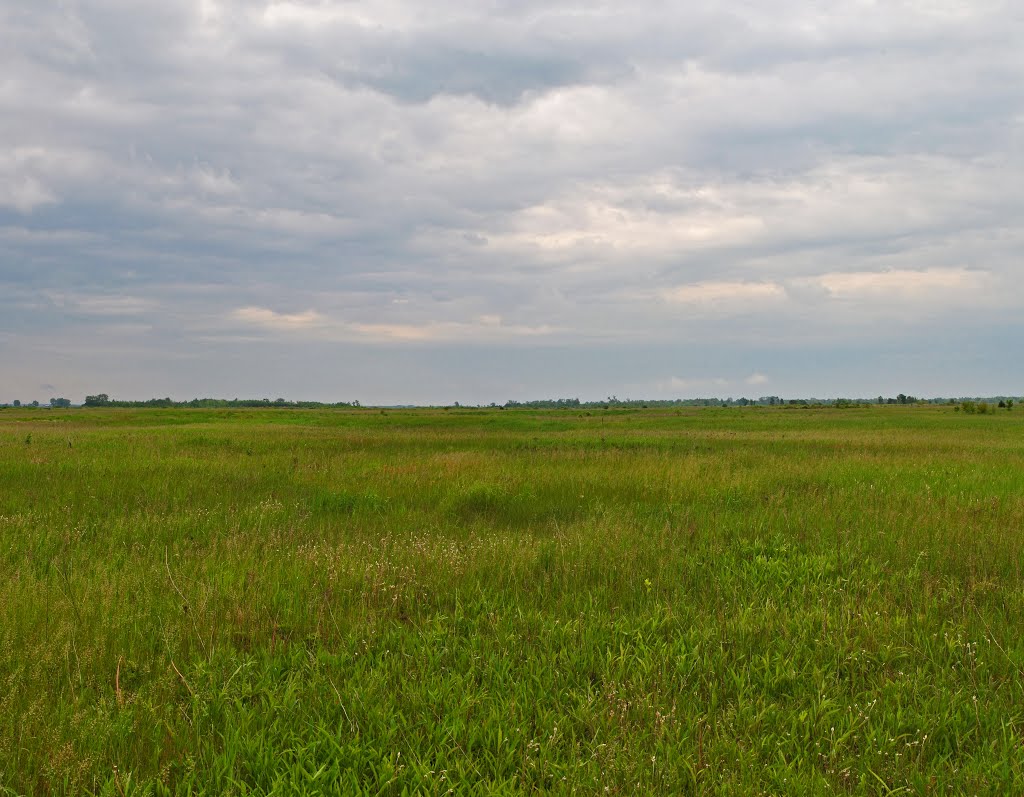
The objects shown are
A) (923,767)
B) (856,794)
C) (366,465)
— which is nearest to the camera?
(856,794)

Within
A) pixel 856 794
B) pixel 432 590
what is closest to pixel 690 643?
pixel 856 794

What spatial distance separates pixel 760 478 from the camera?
13047mm

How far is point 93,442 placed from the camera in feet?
66.4

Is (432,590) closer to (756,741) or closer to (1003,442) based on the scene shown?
(756,741)

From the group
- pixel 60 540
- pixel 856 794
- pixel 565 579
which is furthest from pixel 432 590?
pixel 60 540

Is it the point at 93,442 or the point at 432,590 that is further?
the point at 93,442

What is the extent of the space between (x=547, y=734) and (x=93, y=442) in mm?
22901

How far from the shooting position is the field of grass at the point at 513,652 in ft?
10.2

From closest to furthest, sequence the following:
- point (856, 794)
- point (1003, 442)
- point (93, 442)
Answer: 1. point (856, 794)
2. point (93, 442)
3. point (1003, 442)

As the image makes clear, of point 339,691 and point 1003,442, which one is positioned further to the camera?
point 1003,442

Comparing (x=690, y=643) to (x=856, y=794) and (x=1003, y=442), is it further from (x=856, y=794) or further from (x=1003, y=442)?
(x=1003, y=442)

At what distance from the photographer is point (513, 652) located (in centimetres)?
436

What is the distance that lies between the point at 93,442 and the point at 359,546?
1863 centimetres

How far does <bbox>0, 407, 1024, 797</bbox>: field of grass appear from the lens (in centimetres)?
312
